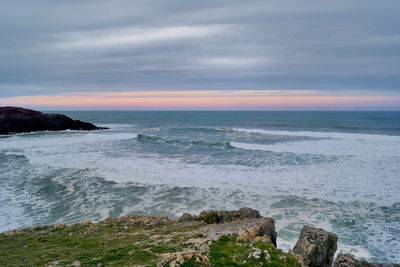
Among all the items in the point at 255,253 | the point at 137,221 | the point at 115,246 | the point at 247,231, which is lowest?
the point at 137,221

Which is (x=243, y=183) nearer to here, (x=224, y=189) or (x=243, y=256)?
(x=224, y=189)

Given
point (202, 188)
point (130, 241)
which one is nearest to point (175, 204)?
point (202, 188)

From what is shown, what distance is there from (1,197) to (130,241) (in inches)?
491

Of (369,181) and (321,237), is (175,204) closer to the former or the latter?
(321,237)

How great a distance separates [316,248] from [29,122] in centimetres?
6268

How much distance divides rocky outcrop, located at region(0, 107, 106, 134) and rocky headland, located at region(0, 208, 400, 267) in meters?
54.4

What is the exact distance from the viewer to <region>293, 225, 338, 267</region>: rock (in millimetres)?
7176

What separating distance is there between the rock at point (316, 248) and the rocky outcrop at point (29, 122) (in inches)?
2378

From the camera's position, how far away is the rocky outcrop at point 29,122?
53781 mm

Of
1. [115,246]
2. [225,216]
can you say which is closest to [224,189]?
[225,216]

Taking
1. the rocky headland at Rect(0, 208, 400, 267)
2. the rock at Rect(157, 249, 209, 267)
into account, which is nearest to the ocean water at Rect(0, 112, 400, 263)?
the rocky headland at Rect(0, 208, 400, 267)

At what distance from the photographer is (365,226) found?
1159 cm

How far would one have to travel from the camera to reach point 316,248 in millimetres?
7246

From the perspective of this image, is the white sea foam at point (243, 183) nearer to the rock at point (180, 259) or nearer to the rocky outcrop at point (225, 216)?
the rocky outcrop at point (225, 216)
